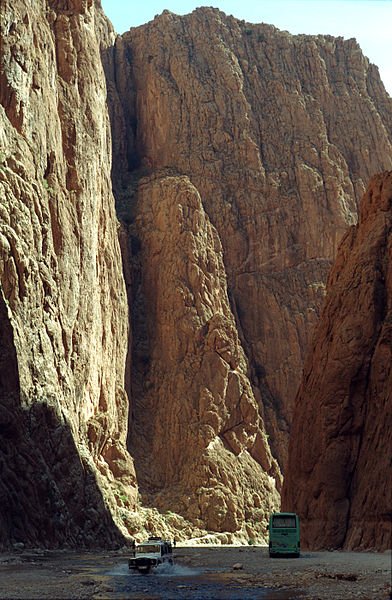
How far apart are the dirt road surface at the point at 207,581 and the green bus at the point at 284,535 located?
219cm

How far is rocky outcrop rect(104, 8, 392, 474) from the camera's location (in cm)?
9394

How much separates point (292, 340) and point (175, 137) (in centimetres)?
2481

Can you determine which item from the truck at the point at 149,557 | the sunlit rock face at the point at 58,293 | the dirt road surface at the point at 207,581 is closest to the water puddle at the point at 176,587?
the dirt road surface at the point at 207,581

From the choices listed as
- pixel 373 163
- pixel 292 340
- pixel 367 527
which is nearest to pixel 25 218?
pixel 367 527

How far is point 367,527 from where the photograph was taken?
3750 cm

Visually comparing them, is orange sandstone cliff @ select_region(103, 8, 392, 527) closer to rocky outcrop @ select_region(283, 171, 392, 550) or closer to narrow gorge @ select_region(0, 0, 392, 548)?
narrow gorge @ select_region(0, 0, 392, 548)

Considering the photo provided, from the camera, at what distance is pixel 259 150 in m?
101

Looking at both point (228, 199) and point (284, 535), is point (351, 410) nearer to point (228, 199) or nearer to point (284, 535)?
point (284, 535)

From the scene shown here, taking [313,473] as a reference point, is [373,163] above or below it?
above

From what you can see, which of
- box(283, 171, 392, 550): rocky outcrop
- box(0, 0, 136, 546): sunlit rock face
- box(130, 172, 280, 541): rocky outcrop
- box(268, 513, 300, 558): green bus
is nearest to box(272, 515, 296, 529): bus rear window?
box(268, 513, 300, 558): green bus

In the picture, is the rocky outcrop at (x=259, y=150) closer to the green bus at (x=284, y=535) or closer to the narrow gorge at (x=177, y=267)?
the narrow gorge at (x=177, y=267)

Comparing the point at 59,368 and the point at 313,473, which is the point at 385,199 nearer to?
the point at 313,473

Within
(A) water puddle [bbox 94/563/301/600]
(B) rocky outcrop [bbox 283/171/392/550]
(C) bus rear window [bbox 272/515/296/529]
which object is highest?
(B) rocky outcrop [bbox 283/171/392/550]

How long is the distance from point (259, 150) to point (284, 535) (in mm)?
68801
